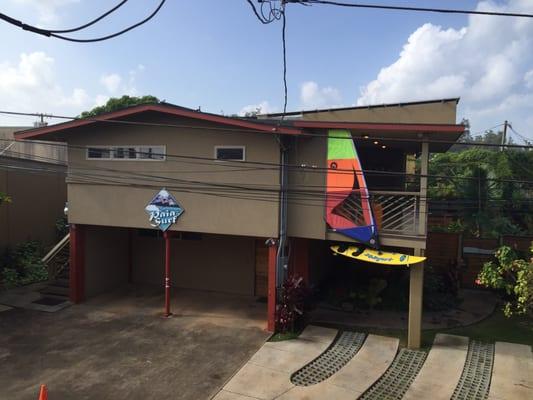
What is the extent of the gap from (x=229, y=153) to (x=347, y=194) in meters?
3.42

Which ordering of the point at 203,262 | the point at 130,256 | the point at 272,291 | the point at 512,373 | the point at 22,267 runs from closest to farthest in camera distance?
the point at 512,373
the point at 272,291
the point at 203,262
the point at 130,256
the point at 22,267

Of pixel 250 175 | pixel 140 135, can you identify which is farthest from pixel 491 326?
pixel 140 135

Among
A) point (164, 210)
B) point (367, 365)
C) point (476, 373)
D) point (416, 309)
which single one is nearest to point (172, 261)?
point (164, 210)

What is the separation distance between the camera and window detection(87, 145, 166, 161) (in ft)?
39.8

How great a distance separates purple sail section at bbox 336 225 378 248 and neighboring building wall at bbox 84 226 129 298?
8.41m

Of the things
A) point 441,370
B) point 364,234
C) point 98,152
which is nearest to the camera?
point 441,370

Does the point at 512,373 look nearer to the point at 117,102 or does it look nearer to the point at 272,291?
the point at 272,291

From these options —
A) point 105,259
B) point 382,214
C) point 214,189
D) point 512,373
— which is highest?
point 214,189

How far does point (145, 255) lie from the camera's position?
15438 millimetres

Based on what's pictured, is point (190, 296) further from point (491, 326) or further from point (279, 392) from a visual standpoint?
point (491, 326)

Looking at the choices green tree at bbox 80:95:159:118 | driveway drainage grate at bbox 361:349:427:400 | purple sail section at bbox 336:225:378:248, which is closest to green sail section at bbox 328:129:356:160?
purple sail section at bbox 336:225:378:248

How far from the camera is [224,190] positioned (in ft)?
37.3

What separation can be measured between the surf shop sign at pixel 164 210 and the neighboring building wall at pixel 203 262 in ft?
8.76

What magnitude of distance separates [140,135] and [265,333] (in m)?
6.71
